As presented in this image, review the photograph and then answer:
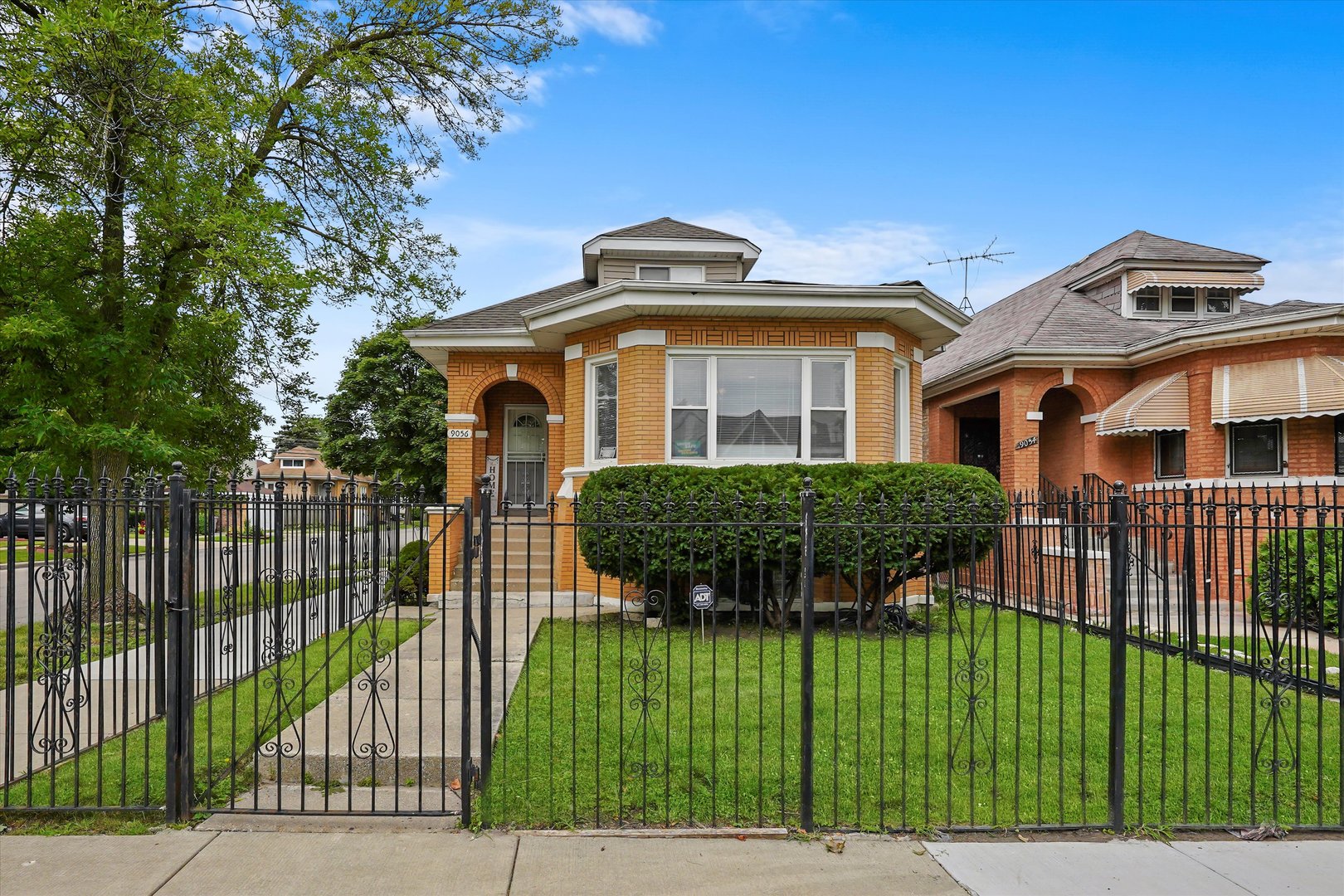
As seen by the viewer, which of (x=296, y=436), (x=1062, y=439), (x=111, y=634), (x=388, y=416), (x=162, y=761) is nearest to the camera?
(x=162, y=761)

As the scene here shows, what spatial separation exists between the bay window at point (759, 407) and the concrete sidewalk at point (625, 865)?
7.69 meters

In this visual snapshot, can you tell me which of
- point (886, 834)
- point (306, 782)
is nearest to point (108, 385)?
point (306, 782)

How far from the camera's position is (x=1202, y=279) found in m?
16.8

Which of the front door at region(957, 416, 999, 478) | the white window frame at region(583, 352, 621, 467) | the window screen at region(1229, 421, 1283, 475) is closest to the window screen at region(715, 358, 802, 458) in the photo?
the white window frame at region(583, 352, 621, 467)

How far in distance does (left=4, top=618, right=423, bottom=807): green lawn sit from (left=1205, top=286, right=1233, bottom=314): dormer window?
59.6ft

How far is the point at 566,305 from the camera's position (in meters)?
12.1

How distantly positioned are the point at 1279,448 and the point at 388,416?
3047 centimetres

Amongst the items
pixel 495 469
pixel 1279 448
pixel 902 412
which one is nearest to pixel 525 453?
pixel 495 469

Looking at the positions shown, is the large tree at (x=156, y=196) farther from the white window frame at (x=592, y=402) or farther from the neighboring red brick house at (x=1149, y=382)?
the neighboring red brick house at (x=1149, y=382)

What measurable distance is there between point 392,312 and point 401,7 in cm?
544

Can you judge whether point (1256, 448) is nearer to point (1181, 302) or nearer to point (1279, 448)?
point (1279, 448)

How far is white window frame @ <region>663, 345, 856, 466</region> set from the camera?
11.8 meters

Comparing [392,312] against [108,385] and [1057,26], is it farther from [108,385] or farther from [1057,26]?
[1057,26]

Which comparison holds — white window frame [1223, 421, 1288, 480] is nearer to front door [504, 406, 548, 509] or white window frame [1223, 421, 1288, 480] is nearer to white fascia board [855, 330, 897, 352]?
white fascia board [855, 330, 897, 352]
